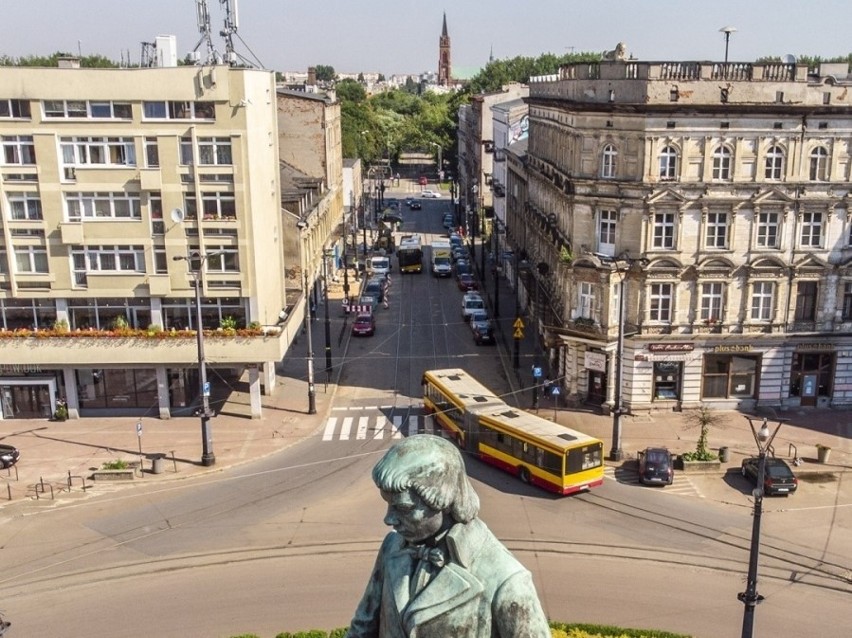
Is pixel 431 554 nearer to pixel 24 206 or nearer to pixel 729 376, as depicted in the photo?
pixel 729 376

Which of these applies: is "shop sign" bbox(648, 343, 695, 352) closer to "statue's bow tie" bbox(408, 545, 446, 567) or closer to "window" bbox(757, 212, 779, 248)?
"window" bbox(757, 212, 779, 248)

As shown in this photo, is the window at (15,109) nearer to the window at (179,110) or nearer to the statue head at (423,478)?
the window at (179,110)

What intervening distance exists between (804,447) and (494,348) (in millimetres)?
22432

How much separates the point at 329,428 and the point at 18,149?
20693 millimetres

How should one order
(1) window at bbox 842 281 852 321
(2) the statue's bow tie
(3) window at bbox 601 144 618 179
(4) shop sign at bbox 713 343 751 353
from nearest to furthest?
(2) the statue's bow tie < (3) window at bbox 601 144 618 179 < (4) shop sign at bbox 713 343 751 353 < (1) window at bbox 842 281 852 321

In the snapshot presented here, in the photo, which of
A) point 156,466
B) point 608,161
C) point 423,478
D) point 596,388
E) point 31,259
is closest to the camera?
point 423,478

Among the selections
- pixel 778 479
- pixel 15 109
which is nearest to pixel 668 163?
pixel 778 479

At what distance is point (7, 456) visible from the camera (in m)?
36.6

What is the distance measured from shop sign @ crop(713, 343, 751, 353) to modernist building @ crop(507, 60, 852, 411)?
0.07 meters

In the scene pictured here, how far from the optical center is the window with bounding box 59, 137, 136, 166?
4103 cm

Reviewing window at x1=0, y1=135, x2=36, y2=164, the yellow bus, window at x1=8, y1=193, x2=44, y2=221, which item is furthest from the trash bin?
window at x1=0, y1=135, x2=36, y2=164

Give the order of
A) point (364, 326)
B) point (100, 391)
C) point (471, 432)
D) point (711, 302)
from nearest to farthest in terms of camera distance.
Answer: point (471, 432) < point (711, 302) < point (100, 391) < point (364, 326)

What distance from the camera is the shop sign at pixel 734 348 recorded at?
42.3 m

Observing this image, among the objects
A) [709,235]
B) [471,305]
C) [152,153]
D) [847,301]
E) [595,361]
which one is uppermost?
[152,153]
